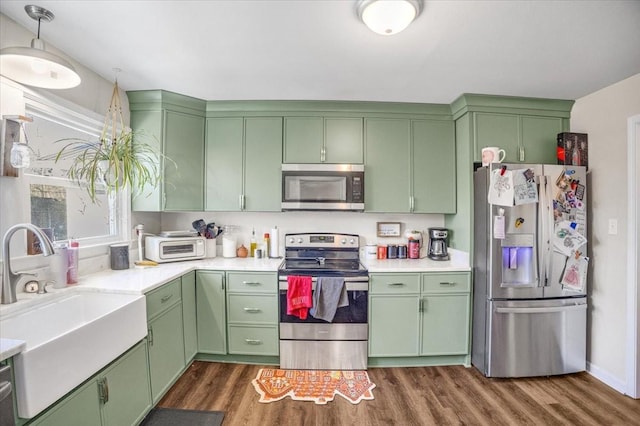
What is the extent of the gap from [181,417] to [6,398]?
3.56ft

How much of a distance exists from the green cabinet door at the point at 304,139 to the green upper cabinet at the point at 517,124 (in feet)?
4.28

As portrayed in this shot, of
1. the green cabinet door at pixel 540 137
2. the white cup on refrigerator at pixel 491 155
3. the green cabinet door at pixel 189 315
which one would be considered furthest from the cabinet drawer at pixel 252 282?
the green cabinet door at pixel 540 137

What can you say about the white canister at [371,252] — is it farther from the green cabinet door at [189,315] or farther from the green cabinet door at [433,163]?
the green cabinet door at [189,315]

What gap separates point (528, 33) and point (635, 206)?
156 centimetres

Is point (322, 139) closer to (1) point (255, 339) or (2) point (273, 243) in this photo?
(2) point (273, 243)

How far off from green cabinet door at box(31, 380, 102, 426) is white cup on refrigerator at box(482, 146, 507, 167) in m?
2.93

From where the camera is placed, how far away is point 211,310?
2338 millimetres

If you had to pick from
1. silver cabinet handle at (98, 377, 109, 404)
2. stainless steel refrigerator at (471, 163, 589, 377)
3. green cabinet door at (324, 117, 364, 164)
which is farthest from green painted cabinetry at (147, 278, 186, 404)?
stainless steel refrigerator at (471, 163, 589, 377)

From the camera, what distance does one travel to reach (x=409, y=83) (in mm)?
2195

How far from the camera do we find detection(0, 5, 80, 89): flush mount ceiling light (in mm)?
1217

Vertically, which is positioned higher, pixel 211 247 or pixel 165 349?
pixel 211 247

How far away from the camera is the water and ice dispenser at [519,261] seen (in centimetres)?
216

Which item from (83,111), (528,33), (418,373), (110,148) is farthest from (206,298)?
(528,33)

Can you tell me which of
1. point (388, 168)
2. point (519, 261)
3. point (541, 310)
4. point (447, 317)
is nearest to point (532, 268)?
point (519, 261)
